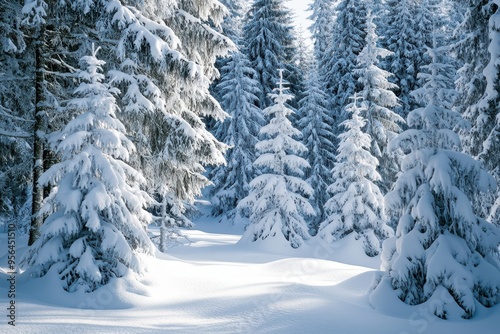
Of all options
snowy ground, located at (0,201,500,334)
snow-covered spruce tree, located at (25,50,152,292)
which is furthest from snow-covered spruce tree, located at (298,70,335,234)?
snow-covered spruce tree, located at (25,50,152,292)

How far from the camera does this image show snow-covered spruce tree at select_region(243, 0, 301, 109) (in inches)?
1155

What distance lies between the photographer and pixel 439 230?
6949mm

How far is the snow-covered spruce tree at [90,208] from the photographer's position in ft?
21.3

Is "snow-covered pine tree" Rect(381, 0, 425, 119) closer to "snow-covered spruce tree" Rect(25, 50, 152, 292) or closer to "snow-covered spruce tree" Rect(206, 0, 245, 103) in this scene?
"snow-covered spruce tree" Rect(206, 0, 245, 103)

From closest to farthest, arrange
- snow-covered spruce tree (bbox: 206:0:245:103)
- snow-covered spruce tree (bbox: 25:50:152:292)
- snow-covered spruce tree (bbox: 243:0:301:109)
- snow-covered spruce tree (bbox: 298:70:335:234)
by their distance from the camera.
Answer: snow-covered spruce tree (bbox: 25:50:152:292) < snow-covered spruce tree (bbox: 298:70:335:234) < snow-covered spruce tree (bbox: 243:0:301:109) < snow-covered spruce tree (bbox: 206:0:245:103)

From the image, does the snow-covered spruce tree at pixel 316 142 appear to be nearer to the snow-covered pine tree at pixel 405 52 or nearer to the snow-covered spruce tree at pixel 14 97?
the snow-covered pine tree at pixel 405 52

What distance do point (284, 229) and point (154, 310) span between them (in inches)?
427

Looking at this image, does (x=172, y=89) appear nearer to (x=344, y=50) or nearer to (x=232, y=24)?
(x=344, y=50)

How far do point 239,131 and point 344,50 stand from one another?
33.2 ft

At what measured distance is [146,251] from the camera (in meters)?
7.26

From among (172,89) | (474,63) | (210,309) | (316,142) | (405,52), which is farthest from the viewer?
(405,52)

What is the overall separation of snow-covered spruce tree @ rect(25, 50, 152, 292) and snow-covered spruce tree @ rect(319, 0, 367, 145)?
22507 mm

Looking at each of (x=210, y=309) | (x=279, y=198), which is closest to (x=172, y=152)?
(x=210, y=309)

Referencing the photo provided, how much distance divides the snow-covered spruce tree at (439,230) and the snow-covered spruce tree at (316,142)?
17.9 m
